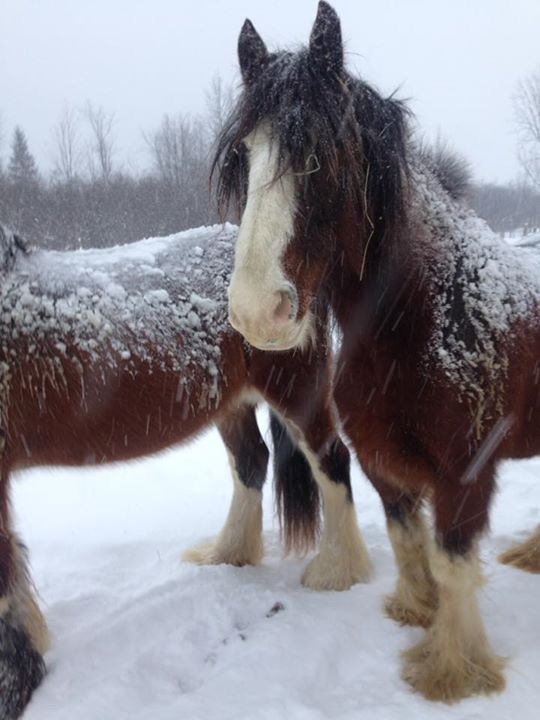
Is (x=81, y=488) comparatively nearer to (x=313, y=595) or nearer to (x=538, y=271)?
(x=313, y=595)

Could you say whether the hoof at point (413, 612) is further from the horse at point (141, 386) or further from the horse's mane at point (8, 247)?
the horse's mane at point (8, 247)

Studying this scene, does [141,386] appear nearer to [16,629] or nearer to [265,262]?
[16,629]

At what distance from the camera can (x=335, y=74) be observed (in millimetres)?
1843

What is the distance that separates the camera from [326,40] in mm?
1827

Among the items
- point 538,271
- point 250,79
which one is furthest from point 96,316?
point 538,271

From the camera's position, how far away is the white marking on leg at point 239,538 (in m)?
3.53

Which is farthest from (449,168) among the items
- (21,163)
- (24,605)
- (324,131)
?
(21,163)

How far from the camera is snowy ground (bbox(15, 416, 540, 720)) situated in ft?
7.44

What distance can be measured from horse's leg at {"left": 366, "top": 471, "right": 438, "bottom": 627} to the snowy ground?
0.31 feet

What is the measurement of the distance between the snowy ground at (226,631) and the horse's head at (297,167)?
1456mm

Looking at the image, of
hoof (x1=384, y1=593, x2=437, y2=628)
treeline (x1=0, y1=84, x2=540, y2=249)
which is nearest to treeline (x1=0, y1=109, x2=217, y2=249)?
treeline (x1=0, y1=84, x2=540, y2=249)

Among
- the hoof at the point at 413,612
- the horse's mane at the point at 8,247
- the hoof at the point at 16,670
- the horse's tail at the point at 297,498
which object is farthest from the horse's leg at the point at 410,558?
the horse's mane at the point at 8,247

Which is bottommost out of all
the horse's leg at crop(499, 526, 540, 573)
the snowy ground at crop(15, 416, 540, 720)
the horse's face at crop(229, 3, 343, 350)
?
the snowy ground at crop(15, 416, 540, 720)

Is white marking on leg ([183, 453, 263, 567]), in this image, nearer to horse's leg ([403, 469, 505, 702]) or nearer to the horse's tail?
the horse's tail
